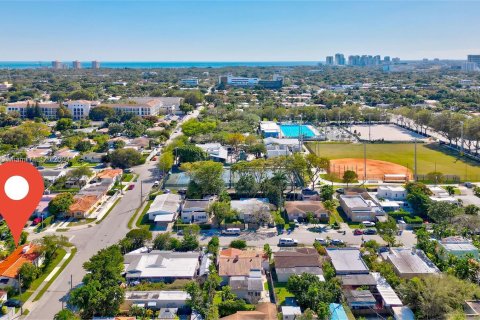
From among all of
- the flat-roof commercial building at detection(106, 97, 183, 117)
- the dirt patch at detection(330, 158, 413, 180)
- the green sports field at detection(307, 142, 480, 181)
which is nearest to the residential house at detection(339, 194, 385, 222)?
the dirt patch at detection(330, 158, 413, 180)

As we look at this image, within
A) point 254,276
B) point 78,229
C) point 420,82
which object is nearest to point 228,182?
point 78,229

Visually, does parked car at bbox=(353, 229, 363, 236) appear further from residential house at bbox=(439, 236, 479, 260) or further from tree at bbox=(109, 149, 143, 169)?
tree at bbox=(109, 149, 143, 169)

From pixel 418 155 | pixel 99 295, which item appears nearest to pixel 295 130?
pixel 418 155

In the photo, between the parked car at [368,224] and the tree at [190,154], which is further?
the tree at [190,154]

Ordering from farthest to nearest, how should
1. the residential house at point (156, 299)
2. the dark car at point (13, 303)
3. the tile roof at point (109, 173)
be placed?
the tile roof at point (109, 173)
the dark car at point (13, 303)
the residential house at point (156, 299)

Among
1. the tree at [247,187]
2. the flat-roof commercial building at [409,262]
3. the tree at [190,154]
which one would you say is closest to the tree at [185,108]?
the tree at [190,154]

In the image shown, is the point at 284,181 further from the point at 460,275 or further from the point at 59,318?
the point at 59,318

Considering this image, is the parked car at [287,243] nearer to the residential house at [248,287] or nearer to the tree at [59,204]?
the residential house at [248,287]
